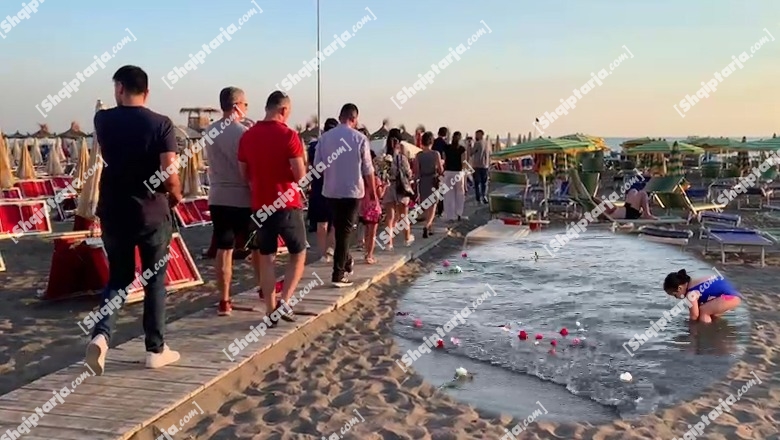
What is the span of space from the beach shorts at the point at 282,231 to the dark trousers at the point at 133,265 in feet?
3.18

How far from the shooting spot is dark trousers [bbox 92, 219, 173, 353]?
161 inches

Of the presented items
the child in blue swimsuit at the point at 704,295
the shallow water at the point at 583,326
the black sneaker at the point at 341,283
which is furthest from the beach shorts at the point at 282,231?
the child in blue swimsuit at the point at 704,295

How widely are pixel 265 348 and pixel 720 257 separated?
6.98 metres

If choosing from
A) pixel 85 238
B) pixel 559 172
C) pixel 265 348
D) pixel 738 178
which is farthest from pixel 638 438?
pixel 738 178

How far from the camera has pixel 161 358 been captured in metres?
4.39

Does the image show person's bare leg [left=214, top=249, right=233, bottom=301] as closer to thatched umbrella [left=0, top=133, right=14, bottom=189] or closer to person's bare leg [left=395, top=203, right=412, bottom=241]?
person's bare leg [left=395, top=203, right=412, bottom=241]

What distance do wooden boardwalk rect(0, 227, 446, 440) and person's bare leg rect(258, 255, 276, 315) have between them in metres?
0.19

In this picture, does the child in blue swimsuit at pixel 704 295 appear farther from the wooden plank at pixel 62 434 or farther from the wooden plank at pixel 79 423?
the wooden plank at pixel 62 434

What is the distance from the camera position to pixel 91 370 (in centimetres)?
415

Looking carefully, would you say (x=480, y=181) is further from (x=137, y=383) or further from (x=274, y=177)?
(x=137, y=383)

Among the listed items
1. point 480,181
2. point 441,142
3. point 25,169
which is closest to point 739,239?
point 441,142

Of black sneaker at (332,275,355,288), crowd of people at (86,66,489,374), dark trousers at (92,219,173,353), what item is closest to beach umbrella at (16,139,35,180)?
crowd of people at (86,66,489,374)

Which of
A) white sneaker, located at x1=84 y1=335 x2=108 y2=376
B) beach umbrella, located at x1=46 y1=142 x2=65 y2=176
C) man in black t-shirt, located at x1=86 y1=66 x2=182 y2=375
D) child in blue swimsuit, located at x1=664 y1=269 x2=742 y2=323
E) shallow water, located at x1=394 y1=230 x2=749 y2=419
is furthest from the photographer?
beach umbrella, located at x1=46 y1=142 x2=65 y2=176

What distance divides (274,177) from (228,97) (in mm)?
796
